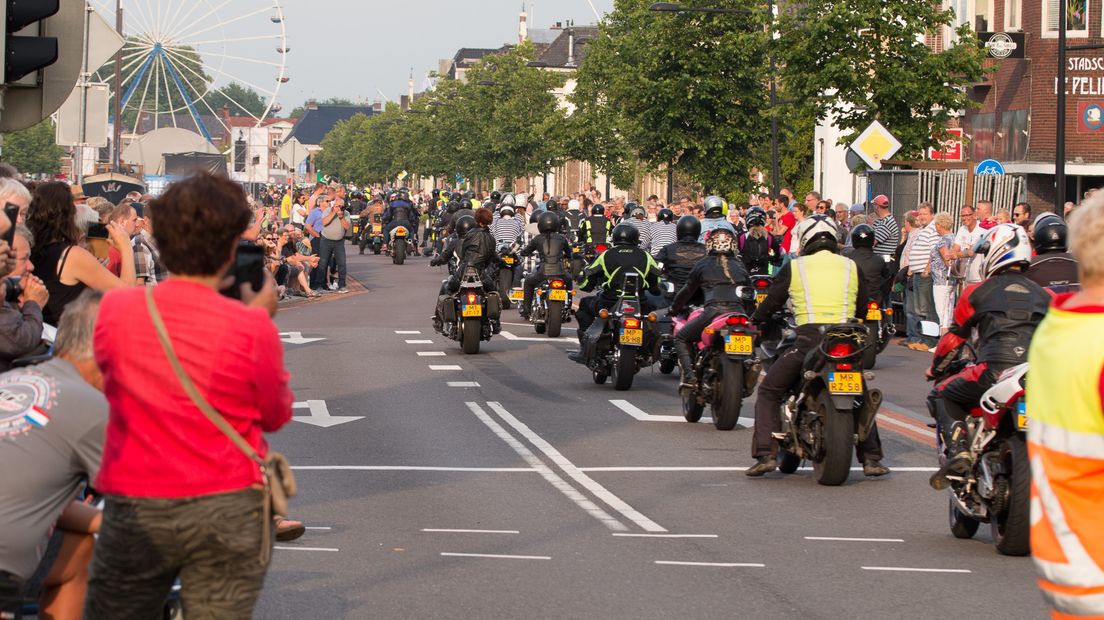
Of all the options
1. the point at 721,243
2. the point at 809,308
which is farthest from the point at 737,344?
the point at 809,308

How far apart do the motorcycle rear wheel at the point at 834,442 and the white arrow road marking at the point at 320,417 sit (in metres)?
4.73

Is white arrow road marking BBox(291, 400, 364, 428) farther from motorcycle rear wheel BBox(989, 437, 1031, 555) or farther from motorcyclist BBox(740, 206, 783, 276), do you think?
motorcyclist BBox(740, 206, 783, 276)

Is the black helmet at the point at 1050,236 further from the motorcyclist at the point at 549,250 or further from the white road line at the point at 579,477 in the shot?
the motorcyclist at the point at 549,250

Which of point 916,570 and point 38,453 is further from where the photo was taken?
point 916,570

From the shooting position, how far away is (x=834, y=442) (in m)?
11.3

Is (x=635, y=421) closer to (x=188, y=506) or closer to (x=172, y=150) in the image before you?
(x=188, y=506)

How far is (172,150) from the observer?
50.7 m

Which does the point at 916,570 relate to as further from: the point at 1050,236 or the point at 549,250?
the point at 549,250

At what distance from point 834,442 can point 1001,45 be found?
87.1 feet

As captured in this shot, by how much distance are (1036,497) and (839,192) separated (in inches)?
2112

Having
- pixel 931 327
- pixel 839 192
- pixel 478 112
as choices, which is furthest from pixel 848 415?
pixel 478 112

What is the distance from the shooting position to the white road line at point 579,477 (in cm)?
1017

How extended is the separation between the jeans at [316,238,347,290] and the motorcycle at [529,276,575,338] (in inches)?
433

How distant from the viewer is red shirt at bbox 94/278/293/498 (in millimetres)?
4566
